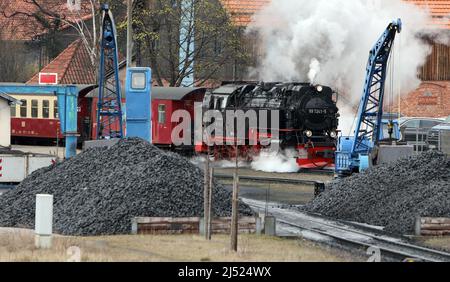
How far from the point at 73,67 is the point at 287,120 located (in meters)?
27.0

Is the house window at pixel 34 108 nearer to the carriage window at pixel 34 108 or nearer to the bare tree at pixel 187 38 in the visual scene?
the carriage window at pixel 34 108

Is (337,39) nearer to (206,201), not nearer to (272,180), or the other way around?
(272,180)

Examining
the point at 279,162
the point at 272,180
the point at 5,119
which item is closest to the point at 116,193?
the point at 272,180

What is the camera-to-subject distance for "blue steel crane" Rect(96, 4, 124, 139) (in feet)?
117

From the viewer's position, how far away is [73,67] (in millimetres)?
62094

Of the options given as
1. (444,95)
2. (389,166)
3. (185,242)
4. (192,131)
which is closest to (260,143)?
(192,131)

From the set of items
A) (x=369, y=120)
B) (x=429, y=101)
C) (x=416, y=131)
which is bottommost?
(x=416, y=131)

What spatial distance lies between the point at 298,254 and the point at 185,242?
2099 millimetres

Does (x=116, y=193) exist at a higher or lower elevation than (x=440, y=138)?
lower

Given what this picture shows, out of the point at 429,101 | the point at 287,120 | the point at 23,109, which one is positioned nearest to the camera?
the point at 287,120

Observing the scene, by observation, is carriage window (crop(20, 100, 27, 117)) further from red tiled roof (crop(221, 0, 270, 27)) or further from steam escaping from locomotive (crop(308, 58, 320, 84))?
steam escaping from locomotive (crop(308, 58, 320, 84))

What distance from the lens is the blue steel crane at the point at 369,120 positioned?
30203 millimetres

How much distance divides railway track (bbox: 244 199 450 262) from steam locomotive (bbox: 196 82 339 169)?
504 inches

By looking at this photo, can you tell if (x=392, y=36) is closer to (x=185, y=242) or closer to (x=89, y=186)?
(x=89, y=186)
